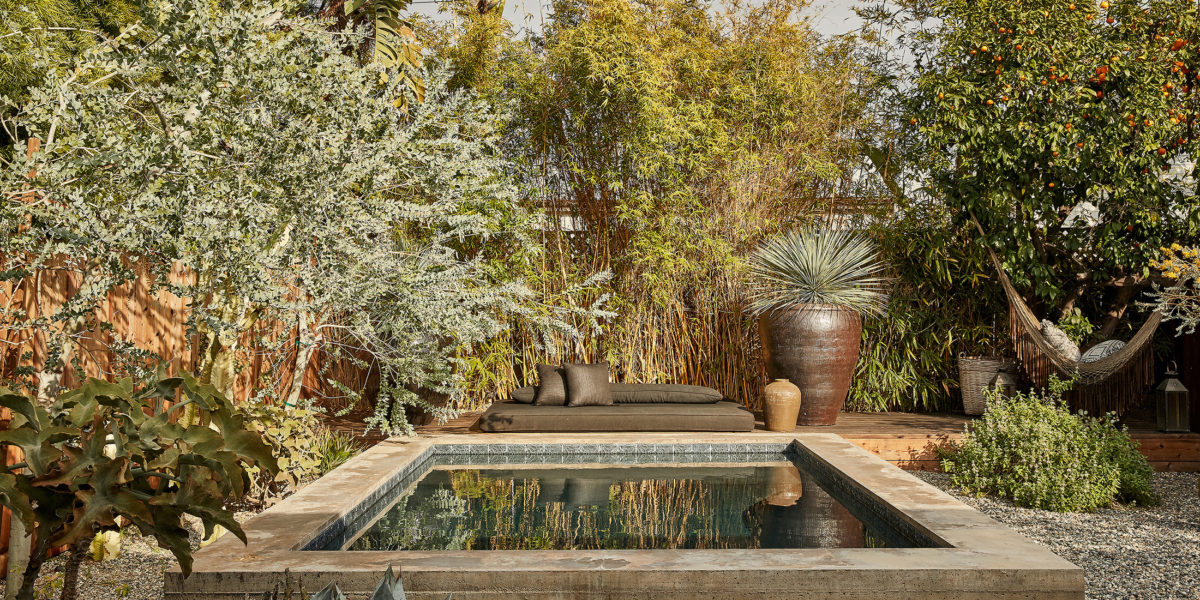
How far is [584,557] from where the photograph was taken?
103 inches

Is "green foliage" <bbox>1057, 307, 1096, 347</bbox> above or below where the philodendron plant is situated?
above

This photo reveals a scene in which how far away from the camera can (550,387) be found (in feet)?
20.1

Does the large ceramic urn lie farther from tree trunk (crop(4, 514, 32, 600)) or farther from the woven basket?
tree trunk (crop(4, 514, 32, 600))

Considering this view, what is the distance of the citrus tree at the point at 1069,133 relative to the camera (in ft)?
19.5

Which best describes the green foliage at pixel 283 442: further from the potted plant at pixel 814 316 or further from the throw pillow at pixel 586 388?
the potted plant at pixel 814 316

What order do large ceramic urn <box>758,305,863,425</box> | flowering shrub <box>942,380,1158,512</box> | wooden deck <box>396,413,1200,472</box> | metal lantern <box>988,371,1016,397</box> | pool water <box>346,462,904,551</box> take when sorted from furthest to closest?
metal lantern <box>988,371,1016,397</box> → large ceramic urn <box>758,305,863,425</box> → wooden deck <box>396,413,1200,472</box> → flowering shrub <box>942,380,1158,512</box> → pool water <box>346,462,904,551</box>

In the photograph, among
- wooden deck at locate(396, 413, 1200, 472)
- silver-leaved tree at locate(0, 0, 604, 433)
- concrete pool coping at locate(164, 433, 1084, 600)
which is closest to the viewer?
concrete pool coping at locate(164, 433, 1084, 600)

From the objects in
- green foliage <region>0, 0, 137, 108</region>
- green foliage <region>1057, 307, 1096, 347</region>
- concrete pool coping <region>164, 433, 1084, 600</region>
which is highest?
green foliage <region>0, 0, 137, 108</region>

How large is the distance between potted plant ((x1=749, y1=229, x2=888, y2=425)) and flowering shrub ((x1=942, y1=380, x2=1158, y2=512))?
1147 millimetres

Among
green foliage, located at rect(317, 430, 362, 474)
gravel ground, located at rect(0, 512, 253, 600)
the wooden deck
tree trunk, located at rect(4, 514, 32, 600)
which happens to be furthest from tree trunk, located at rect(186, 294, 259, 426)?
the wooden deck

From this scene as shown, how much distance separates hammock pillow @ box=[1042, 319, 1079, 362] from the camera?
232 inches

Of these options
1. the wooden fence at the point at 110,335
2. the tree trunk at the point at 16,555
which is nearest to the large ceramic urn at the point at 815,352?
the wooden fence at the point at 110,335

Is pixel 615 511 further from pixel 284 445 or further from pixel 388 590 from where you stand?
pixel 388 590

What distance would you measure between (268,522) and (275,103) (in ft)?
5.27
